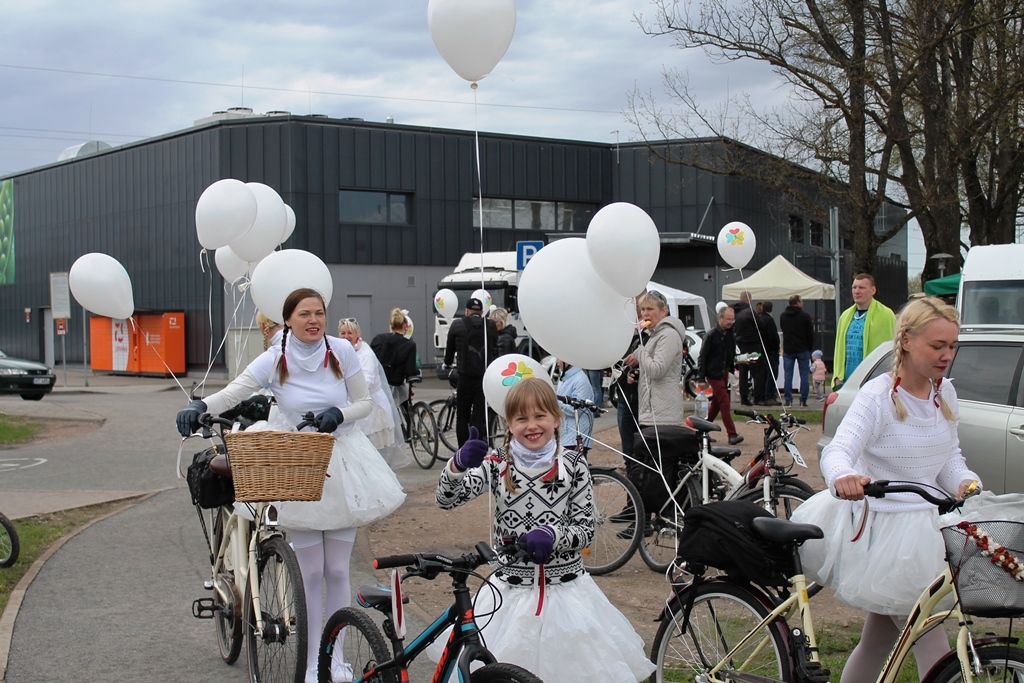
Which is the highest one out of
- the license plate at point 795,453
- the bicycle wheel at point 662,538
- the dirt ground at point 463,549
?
the license plate at point 795,453

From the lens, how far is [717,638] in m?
4.20

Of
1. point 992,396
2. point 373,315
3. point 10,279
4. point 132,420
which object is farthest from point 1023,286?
point 10,279

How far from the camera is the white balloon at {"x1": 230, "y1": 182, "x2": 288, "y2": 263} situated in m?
9.41

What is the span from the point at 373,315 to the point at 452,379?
→ 893 inches

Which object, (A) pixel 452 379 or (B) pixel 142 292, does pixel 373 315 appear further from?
(A) pixel 452 379

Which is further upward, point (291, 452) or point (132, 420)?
point (291, 452)

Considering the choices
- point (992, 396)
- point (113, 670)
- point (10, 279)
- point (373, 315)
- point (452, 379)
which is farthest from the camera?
point (10, 279)

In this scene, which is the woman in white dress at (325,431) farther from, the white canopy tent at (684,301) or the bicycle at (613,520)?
the white canopy tent at (684,301)

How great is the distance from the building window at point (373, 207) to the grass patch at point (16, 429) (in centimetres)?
1756

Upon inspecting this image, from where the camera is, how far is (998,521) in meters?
3.15

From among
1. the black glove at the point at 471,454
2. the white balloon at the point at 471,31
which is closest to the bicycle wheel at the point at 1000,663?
the black glove at the point at 471,454

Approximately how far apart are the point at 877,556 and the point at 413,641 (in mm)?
1669

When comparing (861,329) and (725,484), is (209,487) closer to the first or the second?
(725,484)

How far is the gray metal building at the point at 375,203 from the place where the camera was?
34531 mm
